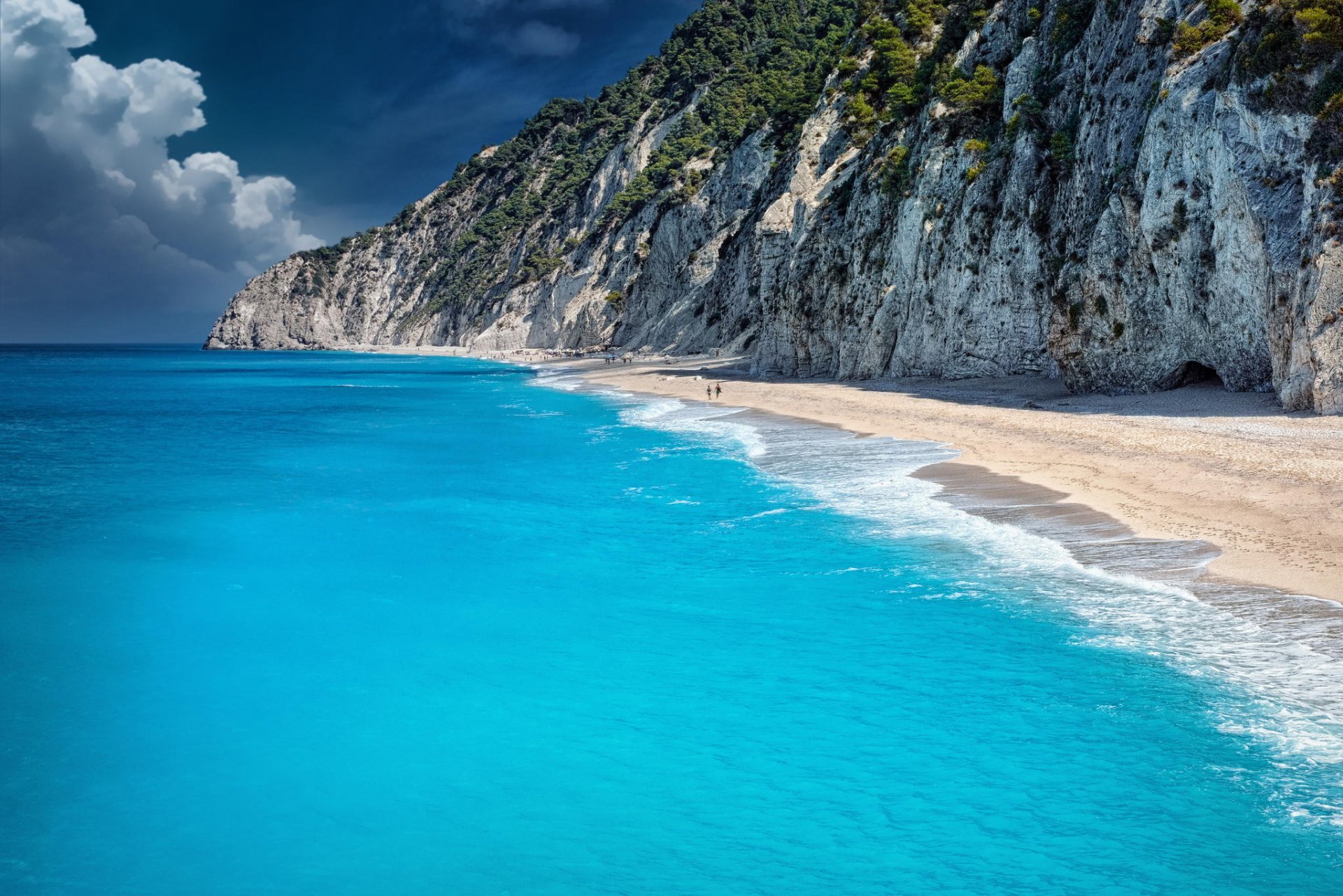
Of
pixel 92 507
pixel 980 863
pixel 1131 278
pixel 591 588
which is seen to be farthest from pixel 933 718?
pixel 1131 278

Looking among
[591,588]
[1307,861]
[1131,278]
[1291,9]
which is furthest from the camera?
[1131,278]

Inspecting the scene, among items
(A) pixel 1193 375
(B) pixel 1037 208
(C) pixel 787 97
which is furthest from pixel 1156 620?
(C) pixel 787 97

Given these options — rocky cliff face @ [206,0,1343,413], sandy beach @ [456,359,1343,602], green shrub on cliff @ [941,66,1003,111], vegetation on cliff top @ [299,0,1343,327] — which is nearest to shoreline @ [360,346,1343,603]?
sandy beach @ [456,359,1343,602]

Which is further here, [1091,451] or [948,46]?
[948,46]

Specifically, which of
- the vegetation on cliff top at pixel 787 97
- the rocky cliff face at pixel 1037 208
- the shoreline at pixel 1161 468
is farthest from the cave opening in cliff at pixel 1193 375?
the vegetation on cliff top at pixel 787 97

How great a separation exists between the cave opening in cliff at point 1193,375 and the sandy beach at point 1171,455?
83 centimetres

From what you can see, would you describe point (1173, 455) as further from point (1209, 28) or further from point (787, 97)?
point (787, 97)

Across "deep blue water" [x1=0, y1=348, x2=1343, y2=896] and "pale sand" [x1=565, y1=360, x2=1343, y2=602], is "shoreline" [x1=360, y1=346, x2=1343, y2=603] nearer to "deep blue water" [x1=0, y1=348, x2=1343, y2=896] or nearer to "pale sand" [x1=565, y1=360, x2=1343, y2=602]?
"pale sand" [x1=565, y1=360, x2=1343, y2=602]

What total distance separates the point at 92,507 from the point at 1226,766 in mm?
25745

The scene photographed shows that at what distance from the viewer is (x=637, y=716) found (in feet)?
34.8

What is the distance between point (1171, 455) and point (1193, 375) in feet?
40.2

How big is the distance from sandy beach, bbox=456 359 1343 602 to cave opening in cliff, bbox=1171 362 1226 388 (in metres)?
0.83

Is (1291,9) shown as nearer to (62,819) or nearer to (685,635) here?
(685,635)

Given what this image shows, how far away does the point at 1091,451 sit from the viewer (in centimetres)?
2320
